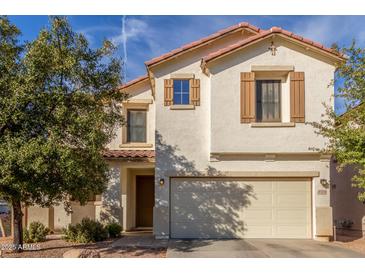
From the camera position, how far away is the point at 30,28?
38.7ft

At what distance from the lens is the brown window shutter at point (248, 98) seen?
14219 mm

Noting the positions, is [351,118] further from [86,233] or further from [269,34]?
[86,233]

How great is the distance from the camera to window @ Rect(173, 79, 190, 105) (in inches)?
589

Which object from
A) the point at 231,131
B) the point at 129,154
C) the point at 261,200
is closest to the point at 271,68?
the point at 231,131

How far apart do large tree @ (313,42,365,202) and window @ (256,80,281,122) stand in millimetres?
2125

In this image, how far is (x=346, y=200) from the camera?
17219 millimetres

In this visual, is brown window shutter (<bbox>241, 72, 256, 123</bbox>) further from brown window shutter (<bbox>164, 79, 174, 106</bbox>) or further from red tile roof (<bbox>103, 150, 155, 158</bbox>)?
red tile roof (<bbox>103, 150, 155, 158</bbox>)

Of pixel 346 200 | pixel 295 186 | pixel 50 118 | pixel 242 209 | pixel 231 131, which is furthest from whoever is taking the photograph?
pixel 346 200

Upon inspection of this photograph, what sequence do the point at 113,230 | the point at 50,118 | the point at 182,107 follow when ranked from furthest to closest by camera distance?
the point at 113,230 < the point at 182,107 < the point at 50,118

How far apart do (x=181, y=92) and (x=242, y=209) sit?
495 cm

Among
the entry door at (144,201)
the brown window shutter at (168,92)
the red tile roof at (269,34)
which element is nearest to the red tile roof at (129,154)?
the entry door at (144,201)

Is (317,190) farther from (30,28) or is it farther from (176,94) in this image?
(30,28)

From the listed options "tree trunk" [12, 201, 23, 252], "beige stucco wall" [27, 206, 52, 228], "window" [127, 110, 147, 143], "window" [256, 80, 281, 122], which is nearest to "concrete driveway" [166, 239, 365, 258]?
"window" [256, 80, 281, 122]

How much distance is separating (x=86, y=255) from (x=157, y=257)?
6.53ft
